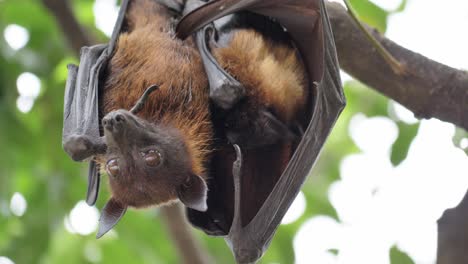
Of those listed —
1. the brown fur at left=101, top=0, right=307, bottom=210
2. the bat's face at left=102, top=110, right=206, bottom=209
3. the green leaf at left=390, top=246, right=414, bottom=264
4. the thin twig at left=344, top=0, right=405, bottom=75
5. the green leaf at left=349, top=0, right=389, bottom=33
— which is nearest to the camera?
the green leaf at left=390, top=246, right=414, bottom=264

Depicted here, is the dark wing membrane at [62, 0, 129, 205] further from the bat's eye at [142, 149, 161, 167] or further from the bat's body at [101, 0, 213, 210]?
the bat's eye at [142, 149, 161, 167]

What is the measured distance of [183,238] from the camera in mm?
5840

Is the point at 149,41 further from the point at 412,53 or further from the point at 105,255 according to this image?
the point at 105,255

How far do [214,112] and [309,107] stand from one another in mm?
586

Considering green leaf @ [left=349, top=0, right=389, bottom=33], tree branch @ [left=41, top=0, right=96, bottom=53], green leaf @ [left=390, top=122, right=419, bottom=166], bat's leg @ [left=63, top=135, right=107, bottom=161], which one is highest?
bat's leg @ [left=63, top=135, right=107, bottom=161]

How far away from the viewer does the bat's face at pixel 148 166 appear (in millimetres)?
3930

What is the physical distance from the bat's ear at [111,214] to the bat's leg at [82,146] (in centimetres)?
33

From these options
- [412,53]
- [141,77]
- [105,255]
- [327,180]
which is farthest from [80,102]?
[327,180]

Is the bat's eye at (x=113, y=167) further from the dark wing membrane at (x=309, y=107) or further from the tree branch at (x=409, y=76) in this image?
the tree branch at (x=409, y=76)

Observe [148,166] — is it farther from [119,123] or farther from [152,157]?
[119,123]

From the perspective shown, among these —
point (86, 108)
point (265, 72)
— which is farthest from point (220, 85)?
point (86, 108)

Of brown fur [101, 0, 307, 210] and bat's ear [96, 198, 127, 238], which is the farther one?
brown fur [101, 0, 307, 210]

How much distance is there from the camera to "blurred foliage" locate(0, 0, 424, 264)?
6.00m

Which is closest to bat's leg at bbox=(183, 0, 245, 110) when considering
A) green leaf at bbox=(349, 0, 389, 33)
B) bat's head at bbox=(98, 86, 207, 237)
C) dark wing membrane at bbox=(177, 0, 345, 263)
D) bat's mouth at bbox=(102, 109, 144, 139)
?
dark wing membrane at bbox=(177, 0, 345, 263)
